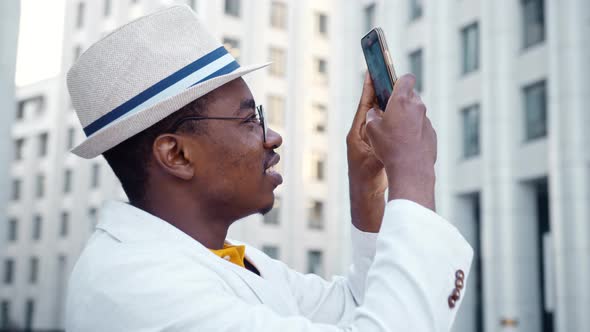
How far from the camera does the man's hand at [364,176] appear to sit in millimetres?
2256

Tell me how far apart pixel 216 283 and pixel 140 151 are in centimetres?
52

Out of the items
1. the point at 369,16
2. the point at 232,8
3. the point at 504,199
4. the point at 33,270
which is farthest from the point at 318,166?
the point at 504,199

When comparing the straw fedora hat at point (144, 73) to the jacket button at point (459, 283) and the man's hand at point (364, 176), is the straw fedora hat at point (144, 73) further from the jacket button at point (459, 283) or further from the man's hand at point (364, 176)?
the jacket button at point (459, 283)

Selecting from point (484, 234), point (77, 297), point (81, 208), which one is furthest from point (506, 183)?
point (81, 208)

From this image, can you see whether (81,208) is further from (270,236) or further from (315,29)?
(315,29)

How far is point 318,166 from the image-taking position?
4791 cm

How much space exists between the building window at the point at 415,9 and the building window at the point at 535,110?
6.45 metres

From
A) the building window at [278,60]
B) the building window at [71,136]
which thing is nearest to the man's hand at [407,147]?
the building window at [278,60]

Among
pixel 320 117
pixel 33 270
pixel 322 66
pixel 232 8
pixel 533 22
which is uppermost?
pixel 232 8

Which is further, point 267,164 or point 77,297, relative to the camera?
point 267,164

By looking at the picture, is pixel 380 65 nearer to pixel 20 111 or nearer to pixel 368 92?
pixel 368 92

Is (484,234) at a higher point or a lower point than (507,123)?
lower

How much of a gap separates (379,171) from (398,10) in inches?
1146

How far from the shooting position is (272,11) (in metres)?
46.3
